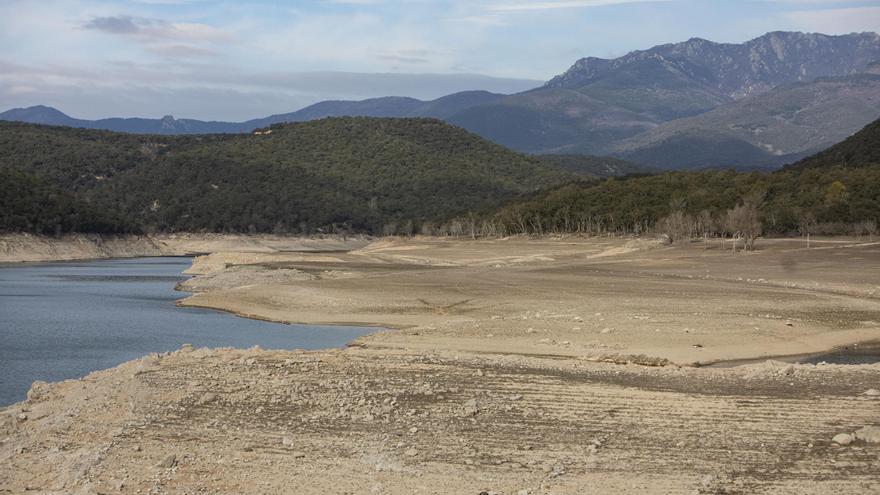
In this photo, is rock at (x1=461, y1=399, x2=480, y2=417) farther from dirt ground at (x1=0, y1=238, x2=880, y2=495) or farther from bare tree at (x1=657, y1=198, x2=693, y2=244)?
bare tree at (x1=657, y1=198, x2=693, y2=244)

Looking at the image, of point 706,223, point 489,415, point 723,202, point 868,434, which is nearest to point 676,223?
point 706,223

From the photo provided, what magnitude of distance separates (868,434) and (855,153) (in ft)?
369

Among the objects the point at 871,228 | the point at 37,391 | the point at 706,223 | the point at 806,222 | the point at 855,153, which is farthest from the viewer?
the point at 855,153

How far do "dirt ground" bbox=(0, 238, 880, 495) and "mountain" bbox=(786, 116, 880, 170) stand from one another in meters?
89.0

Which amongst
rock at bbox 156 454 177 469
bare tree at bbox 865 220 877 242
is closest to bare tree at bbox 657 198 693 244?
bare tree at bbox 865 220 877 242

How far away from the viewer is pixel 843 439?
44.4 ft

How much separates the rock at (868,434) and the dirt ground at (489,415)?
27 mm

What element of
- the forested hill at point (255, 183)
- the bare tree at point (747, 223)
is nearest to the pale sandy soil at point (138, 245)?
the forested hill at point (255, 183)

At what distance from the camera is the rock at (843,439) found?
13.5m

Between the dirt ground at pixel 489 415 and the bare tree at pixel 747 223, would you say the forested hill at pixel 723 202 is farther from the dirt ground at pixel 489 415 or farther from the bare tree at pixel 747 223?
the dirt ground at pixel 489 415

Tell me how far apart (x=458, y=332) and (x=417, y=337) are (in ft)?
4.59

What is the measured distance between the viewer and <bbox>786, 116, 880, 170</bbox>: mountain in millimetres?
110875

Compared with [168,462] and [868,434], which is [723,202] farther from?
[168,462]

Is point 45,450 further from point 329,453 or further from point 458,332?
point 458,332
